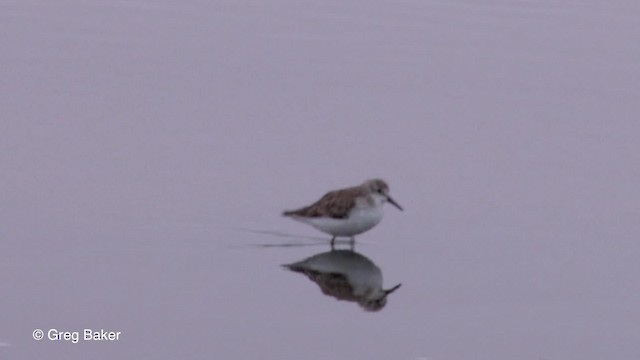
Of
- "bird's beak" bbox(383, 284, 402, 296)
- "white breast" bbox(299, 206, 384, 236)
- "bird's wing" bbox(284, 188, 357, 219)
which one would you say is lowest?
"bird's beak" bbox(383, 284, 402, 296)

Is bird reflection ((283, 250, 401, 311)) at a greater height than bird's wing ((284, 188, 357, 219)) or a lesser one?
lesser

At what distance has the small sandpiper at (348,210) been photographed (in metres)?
11.6

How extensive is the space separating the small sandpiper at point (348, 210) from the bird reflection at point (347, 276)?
182 mm

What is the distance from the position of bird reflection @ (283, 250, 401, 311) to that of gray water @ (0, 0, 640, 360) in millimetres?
97

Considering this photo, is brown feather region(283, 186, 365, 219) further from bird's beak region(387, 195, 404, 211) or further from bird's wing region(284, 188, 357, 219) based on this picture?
bird's beak region(387, 195, 404, 211)

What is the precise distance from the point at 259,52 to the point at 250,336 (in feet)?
26.3

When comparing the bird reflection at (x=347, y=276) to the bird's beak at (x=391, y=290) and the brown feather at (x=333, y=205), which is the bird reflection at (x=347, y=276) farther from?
the brown feather at (x=333, y=205)

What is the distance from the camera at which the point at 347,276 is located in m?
11.0

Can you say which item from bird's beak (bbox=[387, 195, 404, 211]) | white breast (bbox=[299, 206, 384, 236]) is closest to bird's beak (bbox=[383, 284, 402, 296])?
white breast (bbox=[299, 206, 384, 236])

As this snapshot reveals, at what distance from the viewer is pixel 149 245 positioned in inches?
451

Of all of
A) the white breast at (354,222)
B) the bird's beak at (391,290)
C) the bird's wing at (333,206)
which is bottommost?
the bird's beak at (391,290)

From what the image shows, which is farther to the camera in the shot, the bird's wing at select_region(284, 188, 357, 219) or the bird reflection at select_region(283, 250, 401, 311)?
the bird's wing at select_region(284, 188, 357, 219)

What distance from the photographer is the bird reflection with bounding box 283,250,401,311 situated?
10.6 m

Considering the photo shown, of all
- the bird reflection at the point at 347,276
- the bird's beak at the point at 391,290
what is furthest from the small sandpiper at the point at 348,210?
the bird's beak at the point at 391,290
